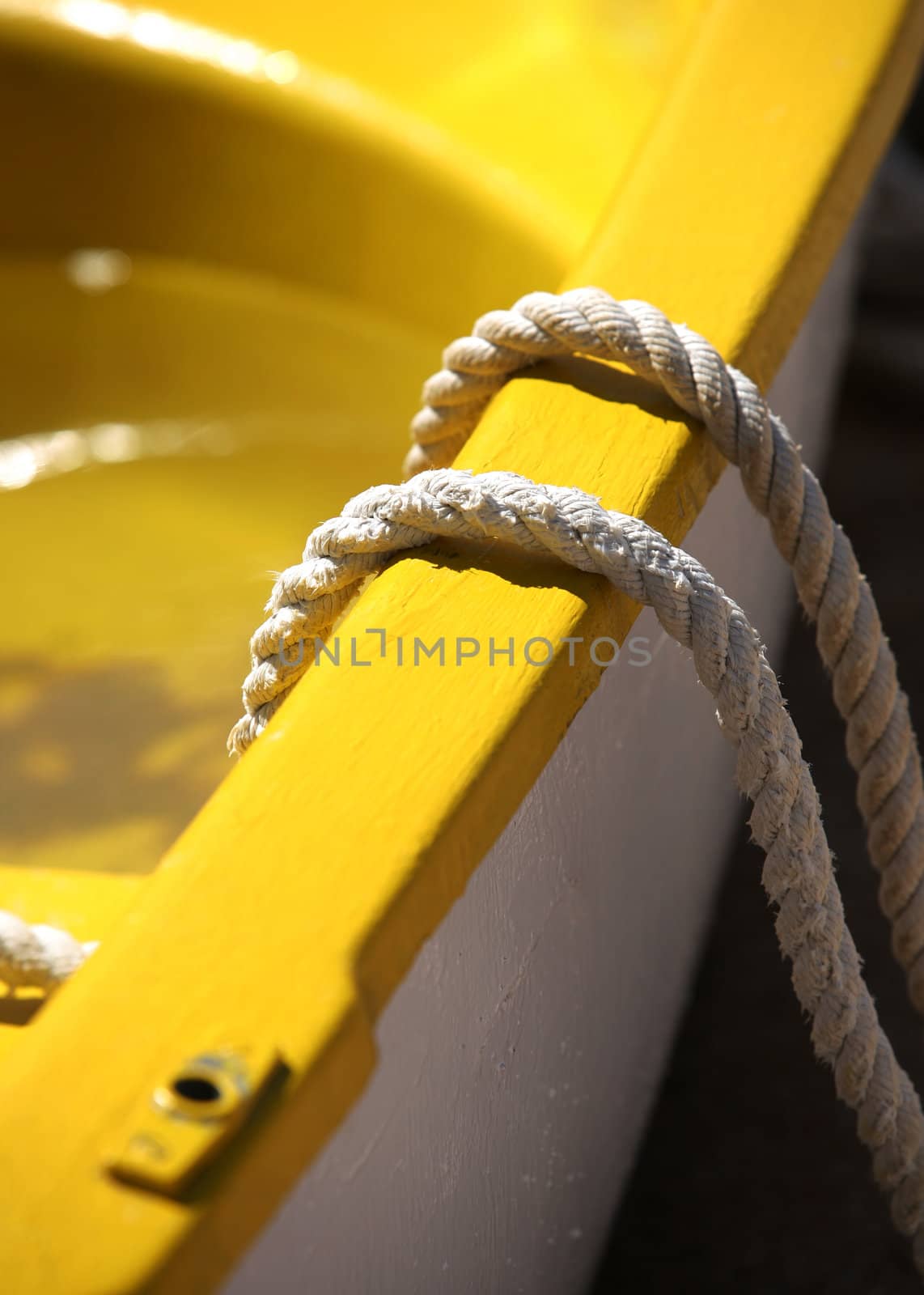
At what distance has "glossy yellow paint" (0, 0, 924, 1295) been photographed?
40 centimetres

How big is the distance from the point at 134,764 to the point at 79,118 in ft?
2.31

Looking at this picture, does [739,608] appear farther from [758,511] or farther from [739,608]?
[758,511]

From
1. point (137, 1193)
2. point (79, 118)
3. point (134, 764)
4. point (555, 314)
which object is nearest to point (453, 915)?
point (137, 1193)

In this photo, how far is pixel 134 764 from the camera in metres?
1.14

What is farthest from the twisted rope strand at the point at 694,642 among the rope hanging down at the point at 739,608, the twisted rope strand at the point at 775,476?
the twisted rope strand at the point at 775,476

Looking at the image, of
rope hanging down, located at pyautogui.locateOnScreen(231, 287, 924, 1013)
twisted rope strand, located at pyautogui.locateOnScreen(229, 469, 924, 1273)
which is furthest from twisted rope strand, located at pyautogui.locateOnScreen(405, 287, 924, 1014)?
twisted rope strand, located at pyautogui.locateOnScreen(229, 469, 924, 1273)

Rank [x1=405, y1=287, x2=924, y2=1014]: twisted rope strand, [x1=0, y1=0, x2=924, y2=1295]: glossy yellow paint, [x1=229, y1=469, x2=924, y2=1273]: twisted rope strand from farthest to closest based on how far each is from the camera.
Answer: [x1=405, y1=287, x2=924, y2=1014]: twisted rope strand, [x1=229, y1=469, x2=924, y2=1273]: twisted rope strand, [x1=0, y1=0, x2=924, y2=1295]: glossy yellow paint

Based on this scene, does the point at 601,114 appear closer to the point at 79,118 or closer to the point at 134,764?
the point at 79,118

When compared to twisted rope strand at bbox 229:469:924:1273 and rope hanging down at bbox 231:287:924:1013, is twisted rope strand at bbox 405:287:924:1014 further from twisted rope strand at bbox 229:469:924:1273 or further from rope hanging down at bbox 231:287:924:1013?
twisted rope strand at bbox 229:469:924:1273

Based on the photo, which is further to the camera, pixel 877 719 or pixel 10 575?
pixel 10 575

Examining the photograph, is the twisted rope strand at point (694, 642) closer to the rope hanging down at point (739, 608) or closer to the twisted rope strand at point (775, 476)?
the rope hanging down at point (739, 608)

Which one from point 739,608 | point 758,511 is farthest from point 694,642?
point 758,511

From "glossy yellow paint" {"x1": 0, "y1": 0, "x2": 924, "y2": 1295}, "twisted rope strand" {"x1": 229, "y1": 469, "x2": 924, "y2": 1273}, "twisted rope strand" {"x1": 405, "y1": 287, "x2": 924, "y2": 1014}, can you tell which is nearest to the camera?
"glossy yellow paint" {"x1": 0, "y1": 0, "x2": 924, "y2": 1295}

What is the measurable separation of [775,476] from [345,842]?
358 millimetres
